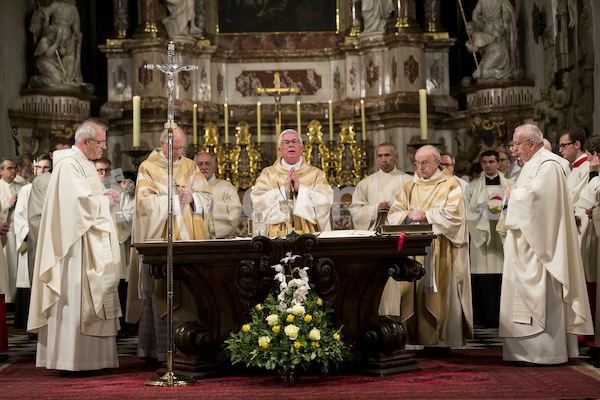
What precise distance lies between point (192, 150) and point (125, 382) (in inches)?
274

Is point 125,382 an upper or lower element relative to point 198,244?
lower

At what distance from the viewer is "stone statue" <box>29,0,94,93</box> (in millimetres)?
13633

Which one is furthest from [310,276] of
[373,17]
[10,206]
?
[373,17]

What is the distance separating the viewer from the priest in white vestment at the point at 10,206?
10.5 meters

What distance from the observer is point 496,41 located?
45.1 ft

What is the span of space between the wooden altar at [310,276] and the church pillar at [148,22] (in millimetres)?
7544

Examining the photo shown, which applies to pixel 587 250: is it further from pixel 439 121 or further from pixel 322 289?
pixel 439 121

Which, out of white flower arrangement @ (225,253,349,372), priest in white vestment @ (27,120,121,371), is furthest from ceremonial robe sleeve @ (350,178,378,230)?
priest in white vestment @ (27,120,121,371)

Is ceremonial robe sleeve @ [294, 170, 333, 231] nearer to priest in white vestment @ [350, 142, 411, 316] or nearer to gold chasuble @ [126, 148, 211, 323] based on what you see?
gold chasuble @ [126, 148, 211, 323]

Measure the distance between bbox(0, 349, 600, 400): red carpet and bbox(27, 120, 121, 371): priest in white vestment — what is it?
20cm

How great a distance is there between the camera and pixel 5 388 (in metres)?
6.48

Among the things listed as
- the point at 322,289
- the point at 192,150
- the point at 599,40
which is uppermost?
the point at 599,40

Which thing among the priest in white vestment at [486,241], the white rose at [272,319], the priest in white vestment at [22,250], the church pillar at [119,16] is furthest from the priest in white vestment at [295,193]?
the church pillar at [119,16]

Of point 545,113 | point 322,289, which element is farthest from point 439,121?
point 322,289
